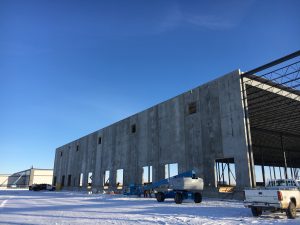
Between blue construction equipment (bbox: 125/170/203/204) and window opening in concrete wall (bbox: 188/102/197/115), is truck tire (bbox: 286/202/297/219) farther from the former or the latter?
window opening in concrete wall (bbox: 188/102/197/115)

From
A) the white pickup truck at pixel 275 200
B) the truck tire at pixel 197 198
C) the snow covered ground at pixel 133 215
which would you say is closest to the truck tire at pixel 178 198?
the truck tire at pixel 197 198

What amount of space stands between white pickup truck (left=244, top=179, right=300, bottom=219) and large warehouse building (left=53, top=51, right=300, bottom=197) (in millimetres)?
12050

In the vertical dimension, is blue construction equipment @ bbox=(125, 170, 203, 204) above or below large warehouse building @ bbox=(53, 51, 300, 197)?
below

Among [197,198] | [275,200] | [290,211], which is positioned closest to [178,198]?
[197,198]

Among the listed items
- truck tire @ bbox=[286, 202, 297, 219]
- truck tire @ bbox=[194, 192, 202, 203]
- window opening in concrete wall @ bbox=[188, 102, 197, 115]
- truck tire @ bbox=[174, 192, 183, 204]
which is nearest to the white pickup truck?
A: truck tire @ bbox=[286, 202, 297, 219]

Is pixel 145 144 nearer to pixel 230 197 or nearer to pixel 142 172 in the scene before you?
pixel 142 172

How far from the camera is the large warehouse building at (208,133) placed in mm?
27359

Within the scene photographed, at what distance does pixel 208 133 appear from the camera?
3039 centimetres

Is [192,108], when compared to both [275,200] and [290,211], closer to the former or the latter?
[275,200]

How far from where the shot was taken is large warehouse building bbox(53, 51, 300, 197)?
27.4 meters

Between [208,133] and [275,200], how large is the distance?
17.6 m

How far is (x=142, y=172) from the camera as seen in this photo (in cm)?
3972

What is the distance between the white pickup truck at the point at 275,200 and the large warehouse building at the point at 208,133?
12050 mm

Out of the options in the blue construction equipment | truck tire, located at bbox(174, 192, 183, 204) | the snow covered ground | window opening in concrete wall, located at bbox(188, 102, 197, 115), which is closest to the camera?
the snow covered ground
